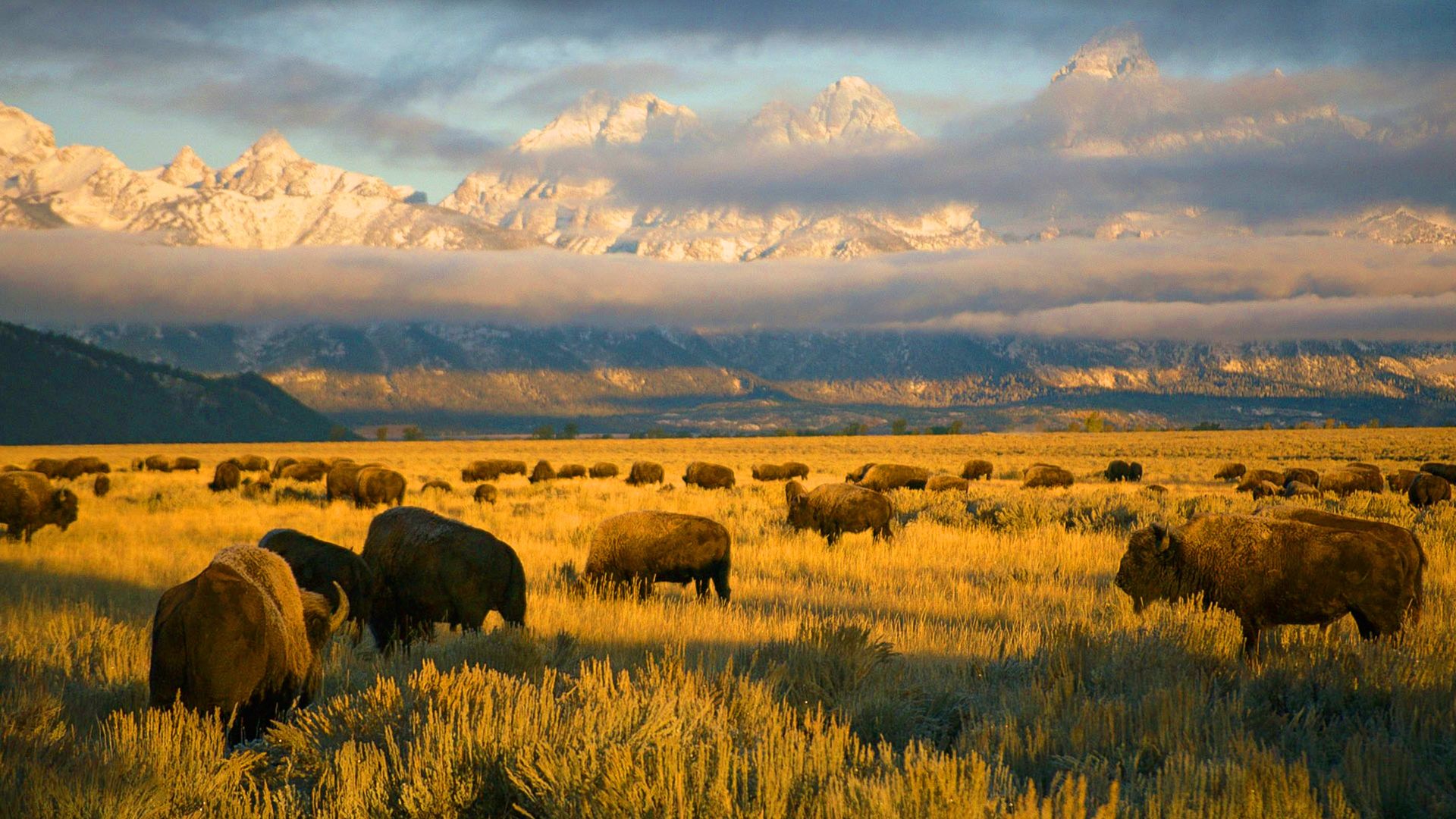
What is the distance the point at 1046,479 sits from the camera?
33.8 meters

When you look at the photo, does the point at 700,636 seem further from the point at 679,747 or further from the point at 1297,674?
the point at 1297,674

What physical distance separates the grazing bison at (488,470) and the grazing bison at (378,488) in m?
14.8

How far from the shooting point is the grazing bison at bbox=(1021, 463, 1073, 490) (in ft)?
110

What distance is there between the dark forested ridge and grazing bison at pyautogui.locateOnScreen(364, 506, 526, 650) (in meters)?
Result: 149

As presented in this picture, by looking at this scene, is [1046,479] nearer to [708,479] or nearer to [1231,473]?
[1231,473]

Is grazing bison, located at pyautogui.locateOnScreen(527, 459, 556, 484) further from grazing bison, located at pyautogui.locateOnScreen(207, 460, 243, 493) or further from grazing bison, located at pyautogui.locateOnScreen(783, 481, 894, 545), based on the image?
grazing bison, located at pyautogui.locateOnScreen(783, 481, 894, 545)

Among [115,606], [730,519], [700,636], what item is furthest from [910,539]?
[115,606]

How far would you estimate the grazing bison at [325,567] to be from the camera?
831 centimetres

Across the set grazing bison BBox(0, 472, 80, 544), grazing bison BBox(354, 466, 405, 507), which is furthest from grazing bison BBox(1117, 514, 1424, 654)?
grazing bison BBox(354, 466, 405, 507)

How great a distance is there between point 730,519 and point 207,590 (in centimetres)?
1581

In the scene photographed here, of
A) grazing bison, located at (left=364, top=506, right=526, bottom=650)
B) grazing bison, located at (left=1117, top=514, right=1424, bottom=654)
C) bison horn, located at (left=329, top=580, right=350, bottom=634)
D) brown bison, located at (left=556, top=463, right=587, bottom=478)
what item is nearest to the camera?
bison horn, located at (left=329, top=580, right=350, bottom=634)

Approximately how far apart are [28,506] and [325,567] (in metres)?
14.1

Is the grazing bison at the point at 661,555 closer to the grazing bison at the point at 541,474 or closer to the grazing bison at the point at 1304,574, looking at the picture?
the grazing bison at the point at 1304,574

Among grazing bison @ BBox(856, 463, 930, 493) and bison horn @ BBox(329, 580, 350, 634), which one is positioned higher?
bison horn @ BBox(329, 580, 350, 634)
